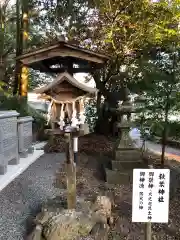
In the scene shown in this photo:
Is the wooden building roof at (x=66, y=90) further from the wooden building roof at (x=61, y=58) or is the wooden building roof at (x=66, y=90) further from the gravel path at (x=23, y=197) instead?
the gravel path at (x=23, y=197)

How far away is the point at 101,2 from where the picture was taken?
8352 mm

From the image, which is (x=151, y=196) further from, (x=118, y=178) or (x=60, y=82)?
(x=118, y=178)

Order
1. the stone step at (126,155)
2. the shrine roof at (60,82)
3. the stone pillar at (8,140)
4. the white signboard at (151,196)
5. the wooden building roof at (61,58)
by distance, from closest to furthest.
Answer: the white signboard at (151,196), the shrine roof at (60,82), the wooden building roof at (61,58), the stone pillar at (8,140), the stone step at (126,155)

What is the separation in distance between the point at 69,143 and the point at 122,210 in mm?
1655

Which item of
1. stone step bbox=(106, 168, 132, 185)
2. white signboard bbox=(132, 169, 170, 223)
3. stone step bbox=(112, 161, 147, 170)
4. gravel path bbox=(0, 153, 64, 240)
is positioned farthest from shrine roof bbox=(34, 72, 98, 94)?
stone step bbox=(112, 161, 147, 170)

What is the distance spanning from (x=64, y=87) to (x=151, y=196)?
5.73 ft

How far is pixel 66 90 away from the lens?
3549 millimetres

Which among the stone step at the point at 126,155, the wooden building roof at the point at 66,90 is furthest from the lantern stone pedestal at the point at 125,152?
the wooden building roof at the point at 66,90

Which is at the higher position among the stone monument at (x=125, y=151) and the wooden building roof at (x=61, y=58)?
the wooden building roof at (x=61, y=58)

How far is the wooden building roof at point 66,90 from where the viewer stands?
11.3 feet

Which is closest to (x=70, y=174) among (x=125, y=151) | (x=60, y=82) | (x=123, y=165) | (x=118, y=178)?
(x=60, y=82)

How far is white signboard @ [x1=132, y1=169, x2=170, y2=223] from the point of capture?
2717 millimetres

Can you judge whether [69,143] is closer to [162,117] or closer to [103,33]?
[162,117]

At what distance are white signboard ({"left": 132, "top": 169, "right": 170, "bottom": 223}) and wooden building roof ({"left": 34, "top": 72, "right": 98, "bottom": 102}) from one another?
4.29 feet
